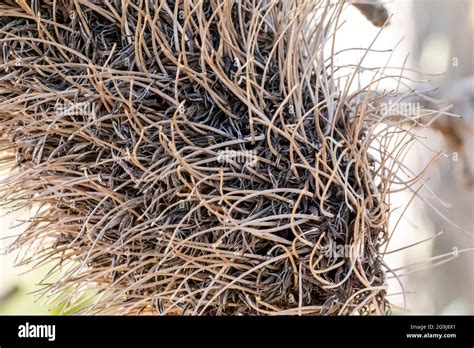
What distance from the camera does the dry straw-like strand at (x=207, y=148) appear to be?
1.29 feet

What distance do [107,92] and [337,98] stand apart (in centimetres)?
17

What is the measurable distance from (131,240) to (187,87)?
0.12 meters

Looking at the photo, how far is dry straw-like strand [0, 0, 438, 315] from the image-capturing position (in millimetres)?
394

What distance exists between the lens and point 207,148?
39 cm

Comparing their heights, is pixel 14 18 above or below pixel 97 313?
above

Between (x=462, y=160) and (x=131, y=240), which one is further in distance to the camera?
(x=462, y=160)

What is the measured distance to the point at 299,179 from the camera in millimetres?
398
